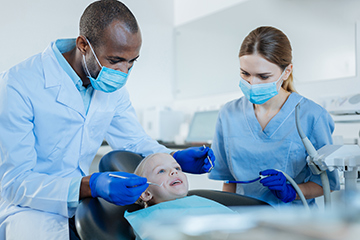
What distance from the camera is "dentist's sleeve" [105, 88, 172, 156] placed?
174 centimetres

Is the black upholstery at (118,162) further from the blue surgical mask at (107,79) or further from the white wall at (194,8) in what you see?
the white wall at (194,8)

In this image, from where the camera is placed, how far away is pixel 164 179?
57.8 inches

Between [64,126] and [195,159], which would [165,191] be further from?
[64,126]

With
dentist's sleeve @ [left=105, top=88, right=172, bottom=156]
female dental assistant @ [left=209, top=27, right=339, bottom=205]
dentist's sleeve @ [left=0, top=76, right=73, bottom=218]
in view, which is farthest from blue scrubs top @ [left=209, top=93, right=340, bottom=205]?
dentist's sleeve @ [left=0, top=76, right=73, bottom=218]

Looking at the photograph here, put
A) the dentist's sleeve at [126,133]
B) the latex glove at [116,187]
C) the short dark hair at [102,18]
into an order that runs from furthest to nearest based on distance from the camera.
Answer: the dentist's sleeve at [126,133]
the short dark hair at [102,18]
the latex glove at [116,187]

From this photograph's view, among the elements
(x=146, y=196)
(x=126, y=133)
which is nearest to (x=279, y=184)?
(x=146, y=196)

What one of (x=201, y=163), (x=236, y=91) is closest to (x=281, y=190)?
(x=201, y=163)

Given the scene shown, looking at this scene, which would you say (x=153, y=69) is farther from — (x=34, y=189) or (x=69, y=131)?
(x=34, y=189)

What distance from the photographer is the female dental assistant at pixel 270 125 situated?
150 cm

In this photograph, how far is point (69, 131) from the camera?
1.45 m

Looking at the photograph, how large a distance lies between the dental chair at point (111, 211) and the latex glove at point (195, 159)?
0.15 metres

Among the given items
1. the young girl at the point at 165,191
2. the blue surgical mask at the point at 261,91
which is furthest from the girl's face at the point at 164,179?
the blue surgical mask at the point at 261,91

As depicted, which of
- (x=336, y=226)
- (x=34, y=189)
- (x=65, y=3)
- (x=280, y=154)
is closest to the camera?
(x=336, y=226)

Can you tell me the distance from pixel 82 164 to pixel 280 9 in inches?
88.1
